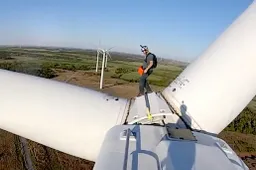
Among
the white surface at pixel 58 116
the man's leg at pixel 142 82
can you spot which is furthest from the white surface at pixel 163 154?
the man's leg at pixel 142 82

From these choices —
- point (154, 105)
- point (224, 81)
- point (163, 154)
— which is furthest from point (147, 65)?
point (163, 154)

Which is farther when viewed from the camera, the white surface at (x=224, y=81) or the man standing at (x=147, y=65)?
the man standing at (x=147, y=65)

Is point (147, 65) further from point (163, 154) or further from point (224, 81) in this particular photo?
point (163, 154)

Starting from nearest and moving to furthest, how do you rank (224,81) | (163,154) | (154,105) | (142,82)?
(163,154), (224,81), (154,105), (142,82)

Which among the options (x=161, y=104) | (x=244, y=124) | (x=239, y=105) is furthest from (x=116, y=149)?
(x=244, y=124)

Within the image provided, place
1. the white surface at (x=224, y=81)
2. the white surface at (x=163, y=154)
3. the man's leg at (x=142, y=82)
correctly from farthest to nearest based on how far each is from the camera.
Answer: the man's leg at (x=142, y=82) < the white surface at (x=224, y=81) < the white surface at (x=163, y=154)

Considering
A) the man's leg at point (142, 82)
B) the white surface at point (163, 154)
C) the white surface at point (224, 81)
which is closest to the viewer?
the white surface at point (163, 154)

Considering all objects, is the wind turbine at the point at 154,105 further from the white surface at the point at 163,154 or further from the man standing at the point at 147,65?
the man standing at the point at 147,65
